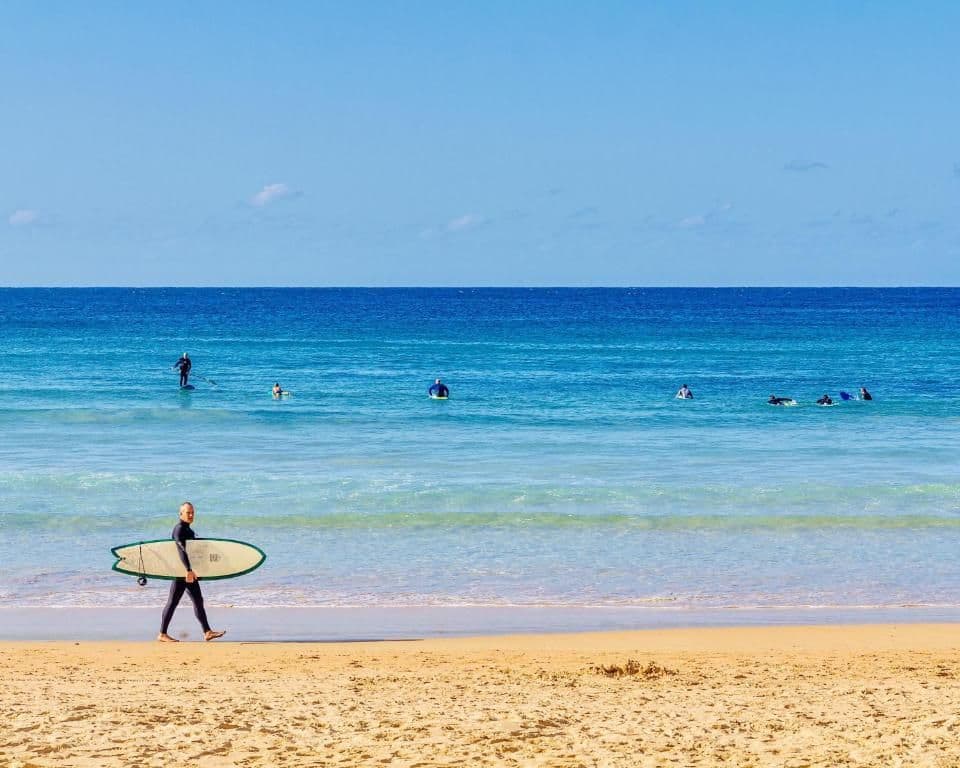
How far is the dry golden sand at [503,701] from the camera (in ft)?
29.0

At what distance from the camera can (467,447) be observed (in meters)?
30.3

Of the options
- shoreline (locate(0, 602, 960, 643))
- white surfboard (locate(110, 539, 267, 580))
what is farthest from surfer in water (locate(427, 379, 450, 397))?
white surfboard (locate(110, 539, 267, 580))

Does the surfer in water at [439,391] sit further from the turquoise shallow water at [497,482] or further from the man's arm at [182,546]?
the man's arm at [182,546]

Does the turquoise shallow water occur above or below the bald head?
below

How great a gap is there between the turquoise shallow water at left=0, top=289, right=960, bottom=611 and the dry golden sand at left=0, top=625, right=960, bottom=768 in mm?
2649

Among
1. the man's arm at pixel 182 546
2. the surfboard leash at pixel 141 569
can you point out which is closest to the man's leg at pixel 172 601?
the man's arm at pixel 182 546

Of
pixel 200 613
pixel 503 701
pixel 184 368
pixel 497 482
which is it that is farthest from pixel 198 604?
pixel 184 368

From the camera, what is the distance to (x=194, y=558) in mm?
13852

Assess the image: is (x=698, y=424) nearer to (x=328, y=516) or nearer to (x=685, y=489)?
(x=685, y=489)

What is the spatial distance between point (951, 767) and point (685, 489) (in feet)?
50.2

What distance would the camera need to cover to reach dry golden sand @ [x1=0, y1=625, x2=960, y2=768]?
8.84m

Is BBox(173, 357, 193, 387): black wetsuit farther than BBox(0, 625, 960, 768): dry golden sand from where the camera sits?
Yes

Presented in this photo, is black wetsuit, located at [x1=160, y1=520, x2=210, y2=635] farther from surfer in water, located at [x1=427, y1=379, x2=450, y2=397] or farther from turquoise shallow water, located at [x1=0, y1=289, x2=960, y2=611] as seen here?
surfer in water, located at [x1=427, y1=379, x2=450, y2=397]

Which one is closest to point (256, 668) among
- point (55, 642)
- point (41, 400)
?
point (55, 642)
